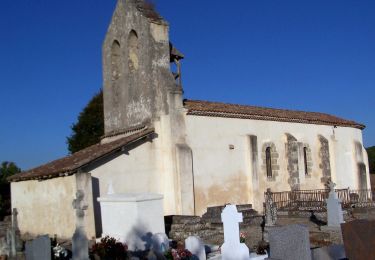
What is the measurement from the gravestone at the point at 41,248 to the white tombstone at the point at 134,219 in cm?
262

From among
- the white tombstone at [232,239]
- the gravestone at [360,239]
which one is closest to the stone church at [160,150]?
the white tombstone at [232,239]

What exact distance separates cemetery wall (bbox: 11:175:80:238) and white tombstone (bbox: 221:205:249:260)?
7.77m

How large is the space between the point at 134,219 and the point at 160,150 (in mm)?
7551

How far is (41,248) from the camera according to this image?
10.3 m

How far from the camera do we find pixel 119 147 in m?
18.0

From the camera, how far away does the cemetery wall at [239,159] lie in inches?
813

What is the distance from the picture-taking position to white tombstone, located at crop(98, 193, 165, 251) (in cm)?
1233

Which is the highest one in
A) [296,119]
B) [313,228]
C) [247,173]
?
[296,119]

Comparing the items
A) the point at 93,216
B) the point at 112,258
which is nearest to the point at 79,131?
the point at 93,216

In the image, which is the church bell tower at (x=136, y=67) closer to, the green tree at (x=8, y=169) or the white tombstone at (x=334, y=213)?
the white tombstone at (x=334, y=213)

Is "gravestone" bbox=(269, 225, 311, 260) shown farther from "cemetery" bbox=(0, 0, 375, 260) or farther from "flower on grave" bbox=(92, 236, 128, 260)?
"flower on grave" bbox=(92, 236, 128, 260)

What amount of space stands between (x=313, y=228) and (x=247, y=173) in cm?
595

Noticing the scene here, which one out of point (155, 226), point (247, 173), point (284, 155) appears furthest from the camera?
point (284, 155)

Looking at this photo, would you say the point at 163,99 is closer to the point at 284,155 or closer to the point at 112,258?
the point at 284,155
